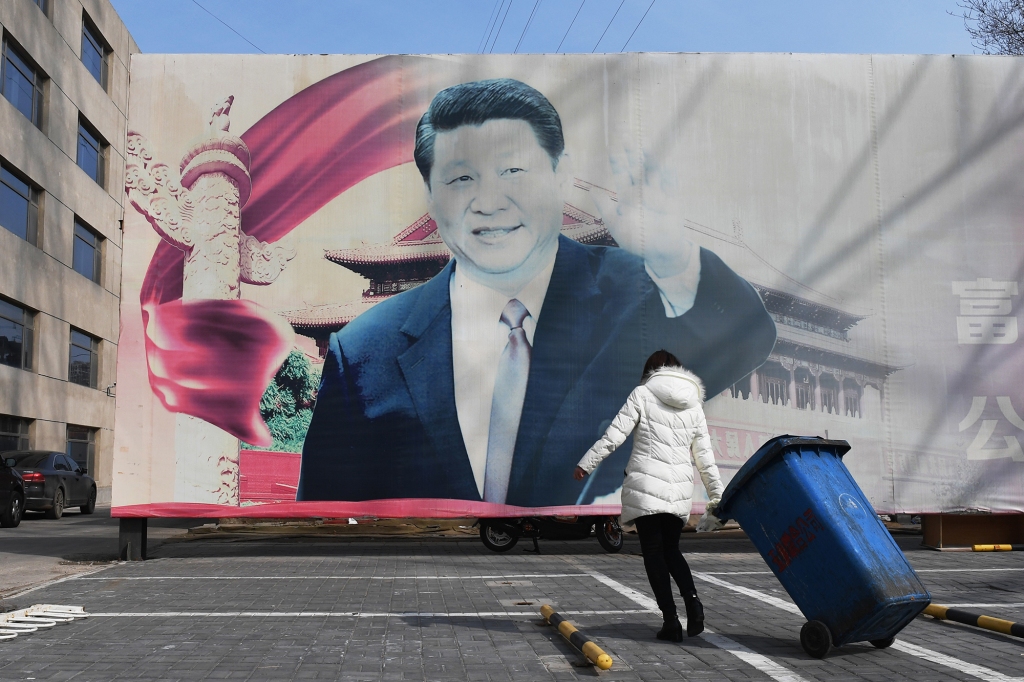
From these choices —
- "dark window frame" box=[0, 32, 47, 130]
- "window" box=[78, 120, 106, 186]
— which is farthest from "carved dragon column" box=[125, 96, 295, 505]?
"window" box=[78, 120, 106, 186]

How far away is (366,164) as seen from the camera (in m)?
12.2

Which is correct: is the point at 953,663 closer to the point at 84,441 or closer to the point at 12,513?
the point at 12,513

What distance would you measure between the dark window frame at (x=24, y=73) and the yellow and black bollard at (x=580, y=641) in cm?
2767

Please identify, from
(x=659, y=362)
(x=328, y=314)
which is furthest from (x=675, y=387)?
(x=328, y=314)

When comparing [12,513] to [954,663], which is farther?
[12,513]

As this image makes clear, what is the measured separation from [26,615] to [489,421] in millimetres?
5934

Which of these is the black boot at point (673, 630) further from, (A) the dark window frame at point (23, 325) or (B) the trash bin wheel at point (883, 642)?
(A) the dark window frame at point (23, 325)

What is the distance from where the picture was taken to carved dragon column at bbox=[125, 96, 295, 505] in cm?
1178

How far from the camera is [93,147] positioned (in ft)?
119

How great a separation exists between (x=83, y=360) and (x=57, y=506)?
1550 cm

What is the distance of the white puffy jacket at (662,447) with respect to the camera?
605 centimetres

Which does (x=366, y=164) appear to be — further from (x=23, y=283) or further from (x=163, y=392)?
(x=23, y=283)

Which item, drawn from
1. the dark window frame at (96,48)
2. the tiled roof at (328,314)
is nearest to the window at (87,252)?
the dark window frame at (96,48)

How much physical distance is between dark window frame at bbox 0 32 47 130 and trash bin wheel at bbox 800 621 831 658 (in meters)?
29.1
